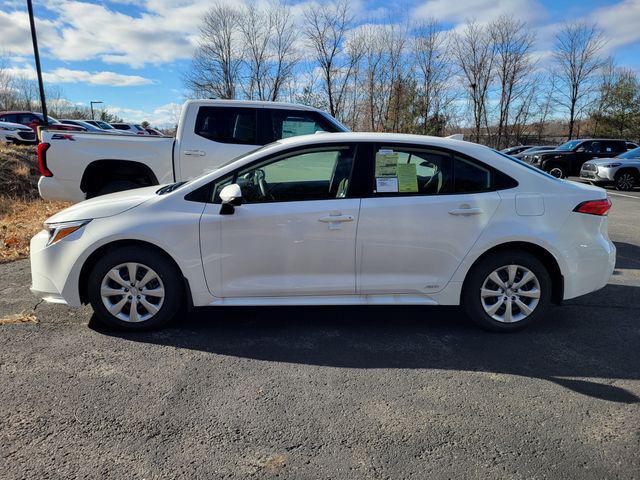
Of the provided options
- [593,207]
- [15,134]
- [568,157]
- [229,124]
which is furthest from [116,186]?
[568,157]

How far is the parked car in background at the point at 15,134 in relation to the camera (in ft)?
66.6

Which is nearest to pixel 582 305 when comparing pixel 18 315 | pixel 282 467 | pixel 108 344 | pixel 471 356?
pixel 471 356

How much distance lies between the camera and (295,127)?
22.7 ft

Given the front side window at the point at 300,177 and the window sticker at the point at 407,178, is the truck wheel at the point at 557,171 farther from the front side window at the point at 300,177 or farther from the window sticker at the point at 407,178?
the front side window at the point at 300,177

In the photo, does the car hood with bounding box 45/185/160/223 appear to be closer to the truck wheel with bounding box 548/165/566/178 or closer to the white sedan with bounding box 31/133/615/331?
the white sedan with bounding box 31/133/615/331

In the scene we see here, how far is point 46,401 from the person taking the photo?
302cm

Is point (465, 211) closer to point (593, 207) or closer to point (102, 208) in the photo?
point (593, 207)

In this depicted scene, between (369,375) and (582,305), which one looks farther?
(582,305)

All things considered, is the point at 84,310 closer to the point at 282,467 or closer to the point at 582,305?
the point at 282,467

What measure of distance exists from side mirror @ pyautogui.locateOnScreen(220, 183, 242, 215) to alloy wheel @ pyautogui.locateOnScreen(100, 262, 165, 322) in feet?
2.60

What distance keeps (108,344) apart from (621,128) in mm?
46564

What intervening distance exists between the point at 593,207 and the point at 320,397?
9.14 ft

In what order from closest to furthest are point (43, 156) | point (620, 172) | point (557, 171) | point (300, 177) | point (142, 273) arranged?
1. point (142, 273)
2. point (300, 177)
3. point (43, 156)
4. point (620, 172)
5. point (557, 171)

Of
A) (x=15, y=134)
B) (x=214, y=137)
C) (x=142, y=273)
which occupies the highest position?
(x=15, y=134)
